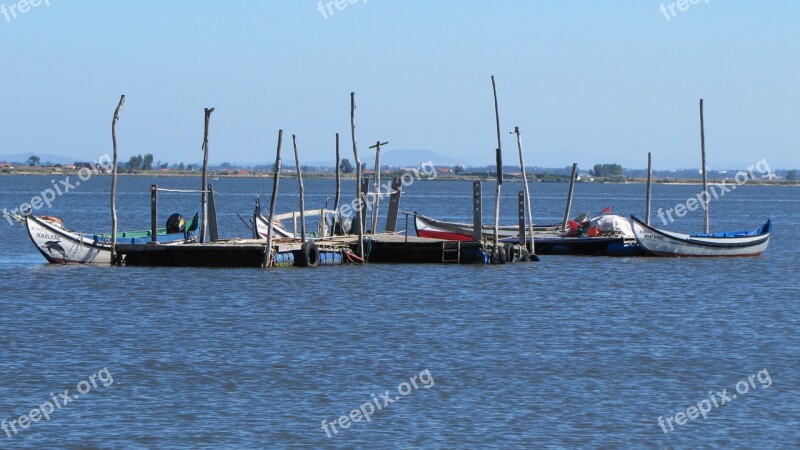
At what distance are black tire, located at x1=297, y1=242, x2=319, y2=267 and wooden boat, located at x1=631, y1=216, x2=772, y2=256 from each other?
12.7 metres

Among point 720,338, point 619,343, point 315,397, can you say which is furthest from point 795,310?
point 315,397

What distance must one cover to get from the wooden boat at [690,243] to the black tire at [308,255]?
12.7m

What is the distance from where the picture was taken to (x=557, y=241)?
50.2 meters

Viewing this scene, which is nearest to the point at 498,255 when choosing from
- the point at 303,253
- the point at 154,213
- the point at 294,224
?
the point at 294,224

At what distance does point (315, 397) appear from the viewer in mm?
20234

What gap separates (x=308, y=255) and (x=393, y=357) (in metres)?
17.5

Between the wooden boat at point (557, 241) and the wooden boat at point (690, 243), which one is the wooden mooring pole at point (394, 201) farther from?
the wooden boat at point (690, 243)

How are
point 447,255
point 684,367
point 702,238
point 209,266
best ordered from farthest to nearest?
point 702,238, point 447,255, point 209,266, point 684,367

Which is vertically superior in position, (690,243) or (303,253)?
(303,253)

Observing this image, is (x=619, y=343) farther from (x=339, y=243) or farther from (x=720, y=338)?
(x=339, y=243)

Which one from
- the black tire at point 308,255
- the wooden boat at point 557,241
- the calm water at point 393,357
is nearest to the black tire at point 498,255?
the calm water at point 393,357

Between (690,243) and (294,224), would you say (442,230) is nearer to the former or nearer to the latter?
(294,224)

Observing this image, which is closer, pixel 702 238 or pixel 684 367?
pixel 684 367

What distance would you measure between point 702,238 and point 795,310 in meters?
16.9
